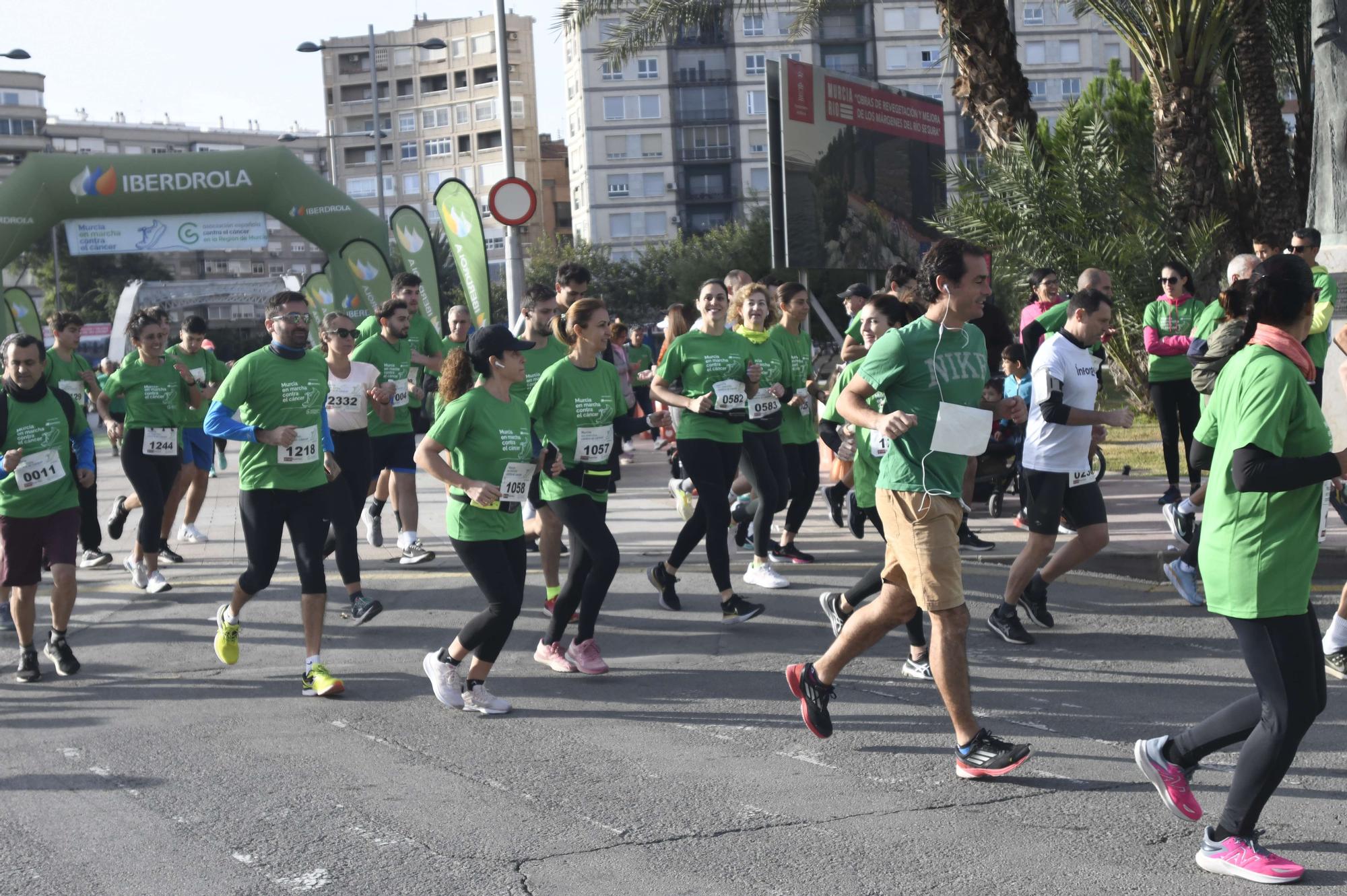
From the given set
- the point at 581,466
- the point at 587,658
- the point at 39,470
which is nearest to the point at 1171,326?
the point at 581,466

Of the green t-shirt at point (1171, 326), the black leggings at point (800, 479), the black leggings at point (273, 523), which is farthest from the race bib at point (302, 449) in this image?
the green t-shirt at point (1171, 326)

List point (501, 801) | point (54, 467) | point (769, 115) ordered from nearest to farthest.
→ point (501, 801), point (54, 467), point (769, 115)

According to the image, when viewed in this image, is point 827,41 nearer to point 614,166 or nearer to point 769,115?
point 614,166

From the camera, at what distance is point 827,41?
3755 inches

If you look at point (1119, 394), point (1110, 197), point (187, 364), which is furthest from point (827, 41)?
point (187, 364)

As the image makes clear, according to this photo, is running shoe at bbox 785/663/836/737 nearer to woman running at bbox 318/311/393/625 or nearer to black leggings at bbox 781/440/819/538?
woman running at bbox 318/311/393/625

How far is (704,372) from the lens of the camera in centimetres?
Result: 855

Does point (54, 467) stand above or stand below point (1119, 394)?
above

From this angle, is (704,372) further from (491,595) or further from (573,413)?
(491,595)

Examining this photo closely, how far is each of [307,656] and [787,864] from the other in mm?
3334

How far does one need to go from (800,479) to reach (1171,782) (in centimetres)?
574

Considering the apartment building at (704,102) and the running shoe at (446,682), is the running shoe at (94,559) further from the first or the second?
the apartment building at (704,102)

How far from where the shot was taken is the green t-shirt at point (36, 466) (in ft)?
25.0

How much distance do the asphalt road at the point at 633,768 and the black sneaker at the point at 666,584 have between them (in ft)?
0.31
